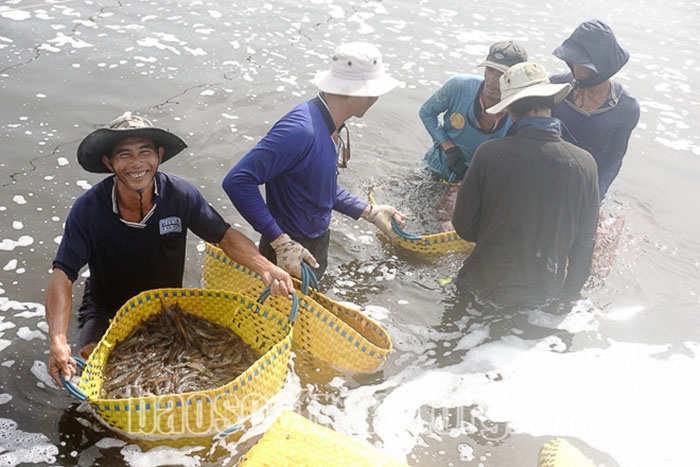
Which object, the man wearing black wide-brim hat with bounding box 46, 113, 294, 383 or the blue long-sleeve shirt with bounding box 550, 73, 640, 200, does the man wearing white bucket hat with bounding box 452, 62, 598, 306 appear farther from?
the man wearing black wide-brim hat with bounding box 46, 113, 294, 383

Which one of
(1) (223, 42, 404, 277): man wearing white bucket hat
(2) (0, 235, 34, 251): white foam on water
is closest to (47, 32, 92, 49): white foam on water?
(2) (0, 235, 34, 251): white foam on water

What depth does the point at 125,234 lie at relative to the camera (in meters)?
3.97

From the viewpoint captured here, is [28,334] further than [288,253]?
Yes

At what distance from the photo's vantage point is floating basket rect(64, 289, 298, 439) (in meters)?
3.28

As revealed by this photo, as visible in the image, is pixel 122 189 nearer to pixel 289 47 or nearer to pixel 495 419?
pixel 495 419

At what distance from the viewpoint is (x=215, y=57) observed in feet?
35.3

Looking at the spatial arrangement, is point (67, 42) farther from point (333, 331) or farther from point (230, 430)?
point (230, 430)

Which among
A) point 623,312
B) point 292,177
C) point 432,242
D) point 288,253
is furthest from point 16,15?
point 623,312

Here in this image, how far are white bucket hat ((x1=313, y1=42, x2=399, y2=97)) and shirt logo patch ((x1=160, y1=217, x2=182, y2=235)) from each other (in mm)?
1434

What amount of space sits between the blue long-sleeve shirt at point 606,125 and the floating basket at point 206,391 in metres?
3.40

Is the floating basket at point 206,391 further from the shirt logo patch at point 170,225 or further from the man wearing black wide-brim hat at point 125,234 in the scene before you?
the shirt logo patch at point 170,225

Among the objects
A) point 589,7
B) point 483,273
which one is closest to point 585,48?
point 483,273

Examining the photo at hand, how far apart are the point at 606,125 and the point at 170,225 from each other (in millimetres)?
4172

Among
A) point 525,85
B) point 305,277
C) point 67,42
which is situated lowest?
point 67,42
